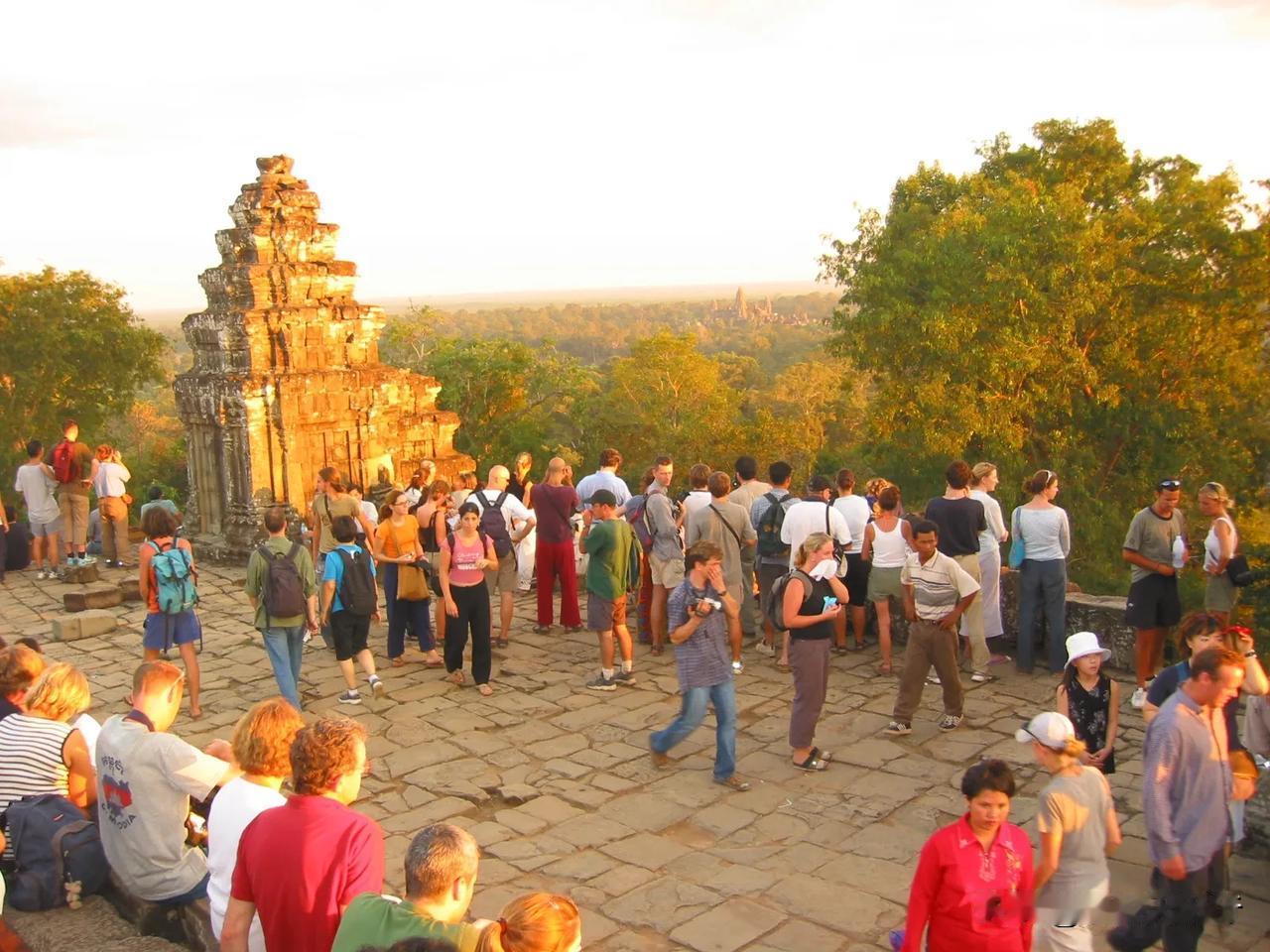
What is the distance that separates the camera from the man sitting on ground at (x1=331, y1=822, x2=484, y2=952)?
3039 millimetres

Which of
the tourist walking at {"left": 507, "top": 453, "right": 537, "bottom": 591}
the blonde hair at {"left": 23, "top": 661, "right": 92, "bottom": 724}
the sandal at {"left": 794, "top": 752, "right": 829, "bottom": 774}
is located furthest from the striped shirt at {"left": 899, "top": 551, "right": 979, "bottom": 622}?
the blonde hair at {"left": 23, "top": 661, "right": 92, "bottom": 724}

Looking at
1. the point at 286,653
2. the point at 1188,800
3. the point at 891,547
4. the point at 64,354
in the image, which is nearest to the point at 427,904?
the point at 1188,800

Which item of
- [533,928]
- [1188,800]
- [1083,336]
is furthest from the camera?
[1083,336]

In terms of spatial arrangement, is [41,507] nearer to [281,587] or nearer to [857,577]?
[281,587]

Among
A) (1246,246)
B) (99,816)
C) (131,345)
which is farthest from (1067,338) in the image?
(131,345)

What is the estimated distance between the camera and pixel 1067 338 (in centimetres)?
1952

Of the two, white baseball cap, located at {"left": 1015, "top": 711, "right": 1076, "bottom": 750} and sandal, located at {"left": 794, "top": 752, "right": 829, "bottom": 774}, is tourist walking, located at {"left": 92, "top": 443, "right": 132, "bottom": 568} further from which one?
white baseball cap, located at {"left": 1015, "top": 711, "right": 1076, "bottom": 750}

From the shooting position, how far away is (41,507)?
12039 mm

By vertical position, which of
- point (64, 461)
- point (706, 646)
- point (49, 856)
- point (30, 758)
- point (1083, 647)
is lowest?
point (49, 856)

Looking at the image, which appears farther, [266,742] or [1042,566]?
[1042,566]

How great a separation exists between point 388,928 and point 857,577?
6.08 m

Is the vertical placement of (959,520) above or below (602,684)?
above

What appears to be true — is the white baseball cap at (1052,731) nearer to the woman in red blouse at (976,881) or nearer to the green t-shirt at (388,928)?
the woman in red blouse at (976,881)

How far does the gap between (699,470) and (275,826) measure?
5.75 metres
